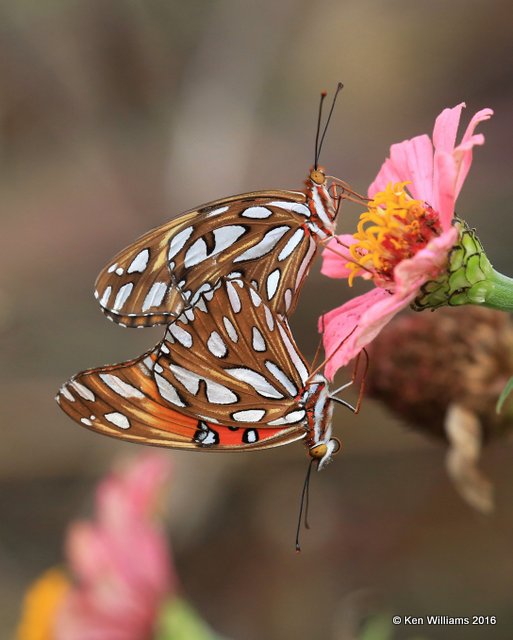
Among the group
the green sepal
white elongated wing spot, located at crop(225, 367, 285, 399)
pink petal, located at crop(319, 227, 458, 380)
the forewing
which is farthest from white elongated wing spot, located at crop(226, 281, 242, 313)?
the green sepal

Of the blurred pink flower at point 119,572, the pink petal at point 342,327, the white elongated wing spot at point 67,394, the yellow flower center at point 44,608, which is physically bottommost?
the yellow flower center at point 44,608

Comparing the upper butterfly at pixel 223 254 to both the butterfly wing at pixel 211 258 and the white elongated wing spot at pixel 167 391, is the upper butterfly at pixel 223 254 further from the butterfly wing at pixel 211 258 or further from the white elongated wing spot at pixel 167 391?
the white elongated wing spot at pixel 167 391

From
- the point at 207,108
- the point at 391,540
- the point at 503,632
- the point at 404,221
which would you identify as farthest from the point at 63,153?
the point at 404,221

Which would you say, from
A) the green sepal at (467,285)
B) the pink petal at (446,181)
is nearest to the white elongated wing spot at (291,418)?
the green sepal at (467,285)

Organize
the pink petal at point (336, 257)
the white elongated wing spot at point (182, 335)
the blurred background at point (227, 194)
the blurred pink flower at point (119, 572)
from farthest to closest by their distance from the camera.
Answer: the blurred background at point (227, 194)
the blurred pink flower at point (119, 572)
the white elongated wing spot at point (182, 335)
the pink petal at point (336, 257)

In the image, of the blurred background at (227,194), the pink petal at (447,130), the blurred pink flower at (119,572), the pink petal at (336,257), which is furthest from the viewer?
the blurred background at (227,194)
